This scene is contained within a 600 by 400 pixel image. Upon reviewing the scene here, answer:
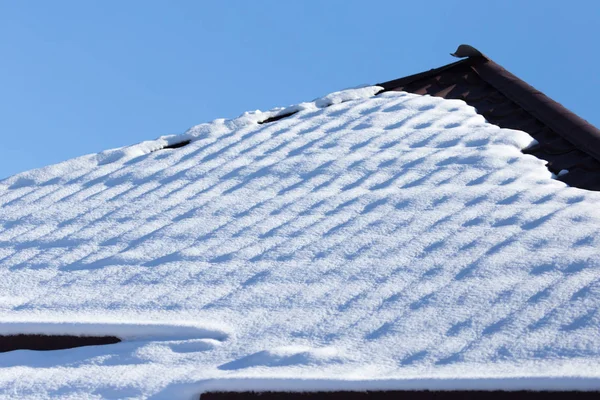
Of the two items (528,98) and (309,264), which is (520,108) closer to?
(528,98)

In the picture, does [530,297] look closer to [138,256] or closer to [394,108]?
[138,256]

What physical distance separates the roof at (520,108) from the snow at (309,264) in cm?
16

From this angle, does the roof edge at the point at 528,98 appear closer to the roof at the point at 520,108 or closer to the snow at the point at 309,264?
the roof at the point at 520,108

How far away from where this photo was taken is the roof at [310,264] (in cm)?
211

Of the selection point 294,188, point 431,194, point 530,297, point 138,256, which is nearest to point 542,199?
point 431,194

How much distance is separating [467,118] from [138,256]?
181cm

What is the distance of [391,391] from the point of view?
197 centimetres

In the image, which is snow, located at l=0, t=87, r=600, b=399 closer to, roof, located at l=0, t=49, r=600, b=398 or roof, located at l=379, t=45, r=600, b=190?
roof, located at l=0, t=49, r=600, b=398

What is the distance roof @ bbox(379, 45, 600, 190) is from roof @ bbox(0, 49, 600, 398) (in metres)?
0.15

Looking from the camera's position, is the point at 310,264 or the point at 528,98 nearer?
the point at 310,264

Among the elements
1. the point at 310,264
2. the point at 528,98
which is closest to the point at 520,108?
the point at 528,98

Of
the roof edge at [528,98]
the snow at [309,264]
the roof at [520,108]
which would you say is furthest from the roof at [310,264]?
the roof edge at [528,98]

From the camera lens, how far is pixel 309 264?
8.69 feet

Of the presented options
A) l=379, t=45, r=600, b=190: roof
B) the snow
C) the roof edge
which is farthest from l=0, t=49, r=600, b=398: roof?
the roof edge
